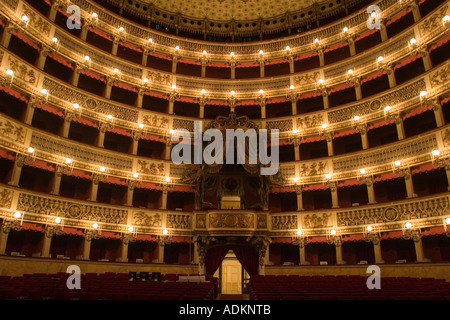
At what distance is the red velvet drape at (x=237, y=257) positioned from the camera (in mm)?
20391

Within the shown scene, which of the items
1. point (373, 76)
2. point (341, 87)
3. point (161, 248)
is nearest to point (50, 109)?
point (161, 248)

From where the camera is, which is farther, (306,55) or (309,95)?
(306,55)

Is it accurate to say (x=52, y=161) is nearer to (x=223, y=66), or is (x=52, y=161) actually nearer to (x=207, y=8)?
(x=223, y=66)

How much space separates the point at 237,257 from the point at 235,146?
687 centimetres

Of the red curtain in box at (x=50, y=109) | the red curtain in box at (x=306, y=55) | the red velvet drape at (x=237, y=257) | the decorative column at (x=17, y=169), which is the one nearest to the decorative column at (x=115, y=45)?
the red curtain in box at (x=50, y=109)

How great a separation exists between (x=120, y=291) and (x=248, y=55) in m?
23.6

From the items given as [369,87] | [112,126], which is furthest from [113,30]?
[369,87]

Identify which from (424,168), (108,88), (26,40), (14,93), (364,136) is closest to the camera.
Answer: (14,93)

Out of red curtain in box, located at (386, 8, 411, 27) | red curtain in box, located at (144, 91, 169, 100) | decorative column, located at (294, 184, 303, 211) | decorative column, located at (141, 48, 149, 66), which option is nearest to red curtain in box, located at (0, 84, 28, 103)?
red curtain in box, located at (144, 91, 169, 100)

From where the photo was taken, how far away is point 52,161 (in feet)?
64.3

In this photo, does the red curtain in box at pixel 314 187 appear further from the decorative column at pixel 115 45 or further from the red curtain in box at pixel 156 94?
the decorative column at pixel 115 45

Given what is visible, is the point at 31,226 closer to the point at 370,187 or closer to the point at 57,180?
the point at 57,180

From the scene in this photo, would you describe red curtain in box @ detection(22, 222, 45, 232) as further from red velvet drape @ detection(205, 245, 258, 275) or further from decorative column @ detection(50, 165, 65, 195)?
red velvet drape @ detection(205, 245, 258, 275)

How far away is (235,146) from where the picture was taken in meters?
20.8
